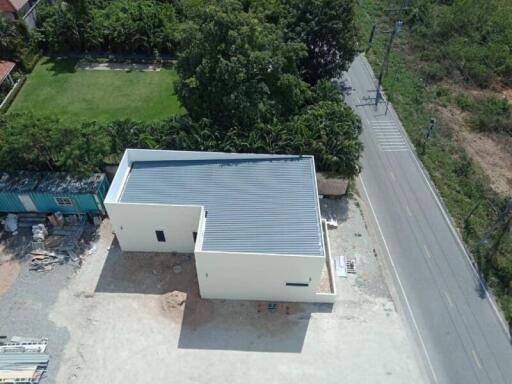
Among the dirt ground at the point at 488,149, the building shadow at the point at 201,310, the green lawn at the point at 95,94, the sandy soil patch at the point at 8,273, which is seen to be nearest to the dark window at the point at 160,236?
the building shadow at the point at 201,310

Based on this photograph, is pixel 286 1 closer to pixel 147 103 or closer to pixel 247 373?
pixel 147 103

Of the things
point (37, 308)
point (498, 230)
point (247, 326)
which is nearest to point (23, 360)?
point (37, 308)

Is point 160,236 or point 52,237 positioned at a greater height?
point 160,236

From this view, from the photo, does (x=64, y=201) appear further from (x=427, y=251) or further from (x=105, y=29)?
(x=427, y=251)

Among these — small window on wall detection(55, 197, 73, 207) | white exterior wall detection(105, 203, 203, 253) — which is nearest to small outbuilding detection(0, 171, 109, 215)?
small window on wall detection(55, 197, 73, 207)

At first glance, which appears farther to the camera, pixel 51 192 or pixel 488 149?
pixel 488 149

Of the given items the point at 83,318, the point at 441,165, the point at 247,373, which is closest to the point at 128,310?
the point at 83,318

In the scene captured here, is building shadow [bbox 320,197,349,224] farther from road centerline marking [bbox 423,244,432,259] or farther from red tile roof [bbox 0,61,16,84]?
red tile roof [bbox 0,61,16,84]

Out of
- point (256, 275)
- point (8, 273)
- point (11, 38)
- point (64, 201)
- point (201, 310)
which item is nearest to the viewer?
point (256, 275)
